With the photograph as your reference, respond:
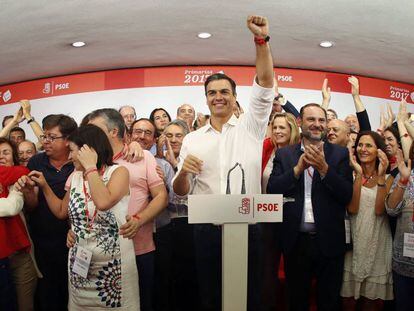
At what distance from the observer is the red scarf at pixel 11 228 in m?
2.41

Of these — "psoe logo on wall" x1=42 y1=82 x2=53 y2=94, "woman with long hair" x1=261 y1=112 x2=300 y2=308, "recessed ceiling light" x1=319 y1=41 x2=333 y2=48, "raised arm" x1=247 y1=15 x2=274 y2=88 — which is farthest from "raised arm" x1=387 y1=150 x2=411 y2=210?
"psoe logo on wall" x1=42 y1=82 x2=53 y2=94

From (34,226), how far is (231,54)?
160 inches

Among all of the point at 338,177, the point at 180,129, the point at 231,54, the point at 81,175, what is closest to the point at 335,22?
the point at 231,54

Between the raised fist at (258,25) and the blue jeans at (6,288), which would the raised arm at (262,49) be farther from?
the blue jeans at (6,288)

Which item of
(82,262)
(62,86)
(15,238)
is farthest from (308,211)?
(62,86)

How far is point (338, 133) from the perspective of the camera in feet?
11.0

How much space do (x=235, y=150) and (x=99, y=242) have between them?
745 mm

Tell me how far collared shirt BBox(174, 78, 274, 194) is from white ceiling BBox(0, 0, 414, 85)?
2.61 metres

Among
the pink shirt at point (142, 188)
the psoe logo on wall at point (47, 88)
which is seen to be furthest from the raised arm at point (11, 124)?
the psoe logo on wall at point (47, 88)

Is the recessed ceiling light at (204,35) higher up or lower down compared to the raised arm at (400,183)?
higher up

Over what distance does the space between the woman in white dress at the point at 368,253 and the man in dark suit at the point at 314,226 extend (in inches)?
8.0

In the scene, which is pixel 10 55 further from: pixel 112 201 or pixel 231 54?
pixel 112 201

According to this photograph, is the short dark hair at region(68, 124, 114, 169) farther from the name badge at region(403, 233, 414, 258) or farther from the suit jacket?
the name badge at region(403, 233, 414, 258)

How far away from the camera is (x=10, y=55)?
5840mm
